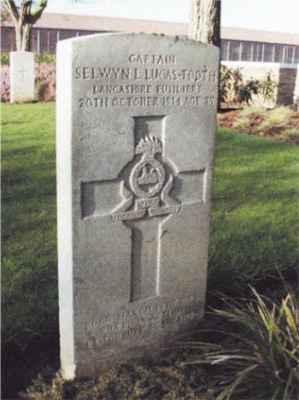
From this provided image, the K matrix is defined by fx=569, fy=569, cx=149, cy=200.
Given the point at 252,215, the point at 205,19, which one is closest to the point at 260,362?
the point at 252,215

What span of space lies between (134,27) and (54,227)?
3387 centimetres

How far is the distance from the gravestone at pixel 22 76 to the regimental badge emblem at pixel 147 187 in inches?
501

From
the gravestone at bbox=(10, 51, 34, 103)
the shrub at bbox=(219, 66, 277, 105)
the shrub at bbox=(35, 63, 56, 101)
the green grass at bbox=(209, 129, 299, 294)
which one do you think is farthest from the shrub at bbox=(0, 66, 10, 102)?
the green grass at bbox=(209, 129, 299, 294)

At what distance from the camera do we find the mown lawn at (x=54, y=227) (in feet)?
12.1

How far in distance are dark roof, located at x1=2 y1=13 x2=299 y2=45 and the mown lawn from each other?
26.5 meters

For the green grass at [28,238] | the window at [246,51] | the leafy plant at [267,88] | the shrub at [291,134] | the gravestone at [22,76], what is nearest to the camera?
the green grass at [28,238]

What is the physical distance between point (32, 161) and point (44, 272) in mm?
3289

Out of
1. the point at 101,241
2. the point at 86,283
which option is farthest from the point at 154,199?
the point at 86,283

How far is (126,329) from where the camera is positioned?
3203 millimetres

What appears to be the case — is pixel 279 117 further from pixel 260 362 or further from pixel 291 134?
pixel 260 362

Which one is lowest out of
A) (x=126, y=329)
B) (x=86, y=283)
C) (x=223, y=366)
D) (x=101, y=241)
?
(x=223, y=366)

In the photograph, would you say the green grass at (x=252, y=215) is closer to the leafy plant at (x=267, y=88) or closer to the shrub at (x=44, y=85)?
the leafy plant at (x=267, y=88)

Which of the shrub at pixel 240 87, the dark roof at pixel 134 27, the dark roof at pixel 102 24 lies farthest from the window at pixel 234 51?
the shrub at pixel 240 87

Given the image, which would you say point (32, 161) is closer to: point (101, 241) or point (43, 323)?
point (43, 323)
